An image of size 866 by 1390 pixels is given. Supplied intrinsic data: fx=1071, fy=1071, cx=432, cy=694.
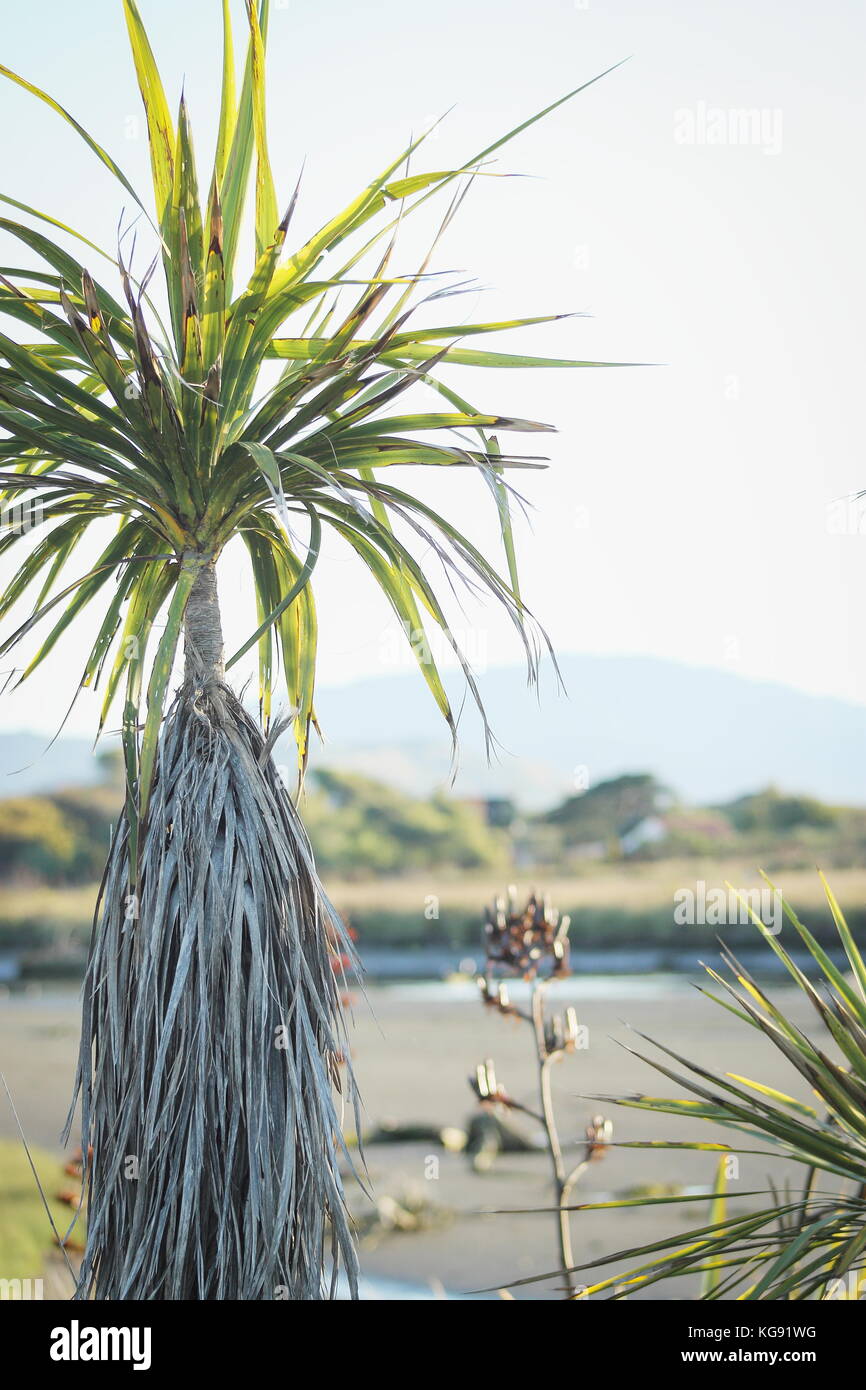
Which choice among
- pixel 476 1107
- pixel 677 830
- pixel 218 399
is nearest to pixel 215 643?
pixel 218 399

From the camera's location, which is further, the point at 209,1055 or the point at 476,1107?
the point at 476,1107

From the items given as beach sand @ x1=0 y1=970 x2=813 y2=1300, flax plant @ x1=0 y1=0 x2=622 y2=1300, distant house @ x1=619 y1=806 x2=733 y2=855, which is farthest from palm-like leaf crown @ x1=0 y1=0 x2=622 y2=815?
distant house @ x1=619 y1=806 x2=733 y2=855

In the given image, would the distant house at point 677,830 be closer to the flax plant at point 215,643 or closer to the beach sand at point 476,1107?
the beach sand at point 476,1107

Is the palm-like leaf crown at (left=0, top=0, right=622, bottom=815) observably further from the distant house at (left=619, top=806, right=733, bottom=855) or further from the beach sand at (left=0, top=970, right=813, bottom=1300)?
the distant house at (left=619, top=806, right=733, bottom=855)

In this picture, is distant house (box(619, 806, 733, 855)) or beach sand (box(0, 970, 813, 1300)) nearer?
beach sand (box(0, 970, 813, 1300))

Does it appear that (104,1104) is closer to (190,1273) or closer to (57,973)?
(190,1273)

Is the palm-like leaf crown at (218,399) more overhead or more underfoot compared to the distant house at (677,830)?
more overhead

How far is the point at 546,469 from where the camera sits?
227 cm

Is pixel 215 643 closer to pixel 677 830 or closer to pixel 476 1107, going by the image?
pixel 476 1107

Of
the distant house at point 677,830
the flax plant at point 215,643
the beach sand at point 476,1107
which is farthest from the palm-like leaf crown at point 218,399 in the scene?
the distant house at point 677,830

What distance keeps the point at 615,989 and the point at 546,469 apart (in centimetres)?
2205

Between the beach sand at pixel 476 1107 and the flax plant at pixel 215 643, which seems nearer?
the flax plant at pixel 215 643

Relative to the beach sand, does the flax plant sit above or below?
above
